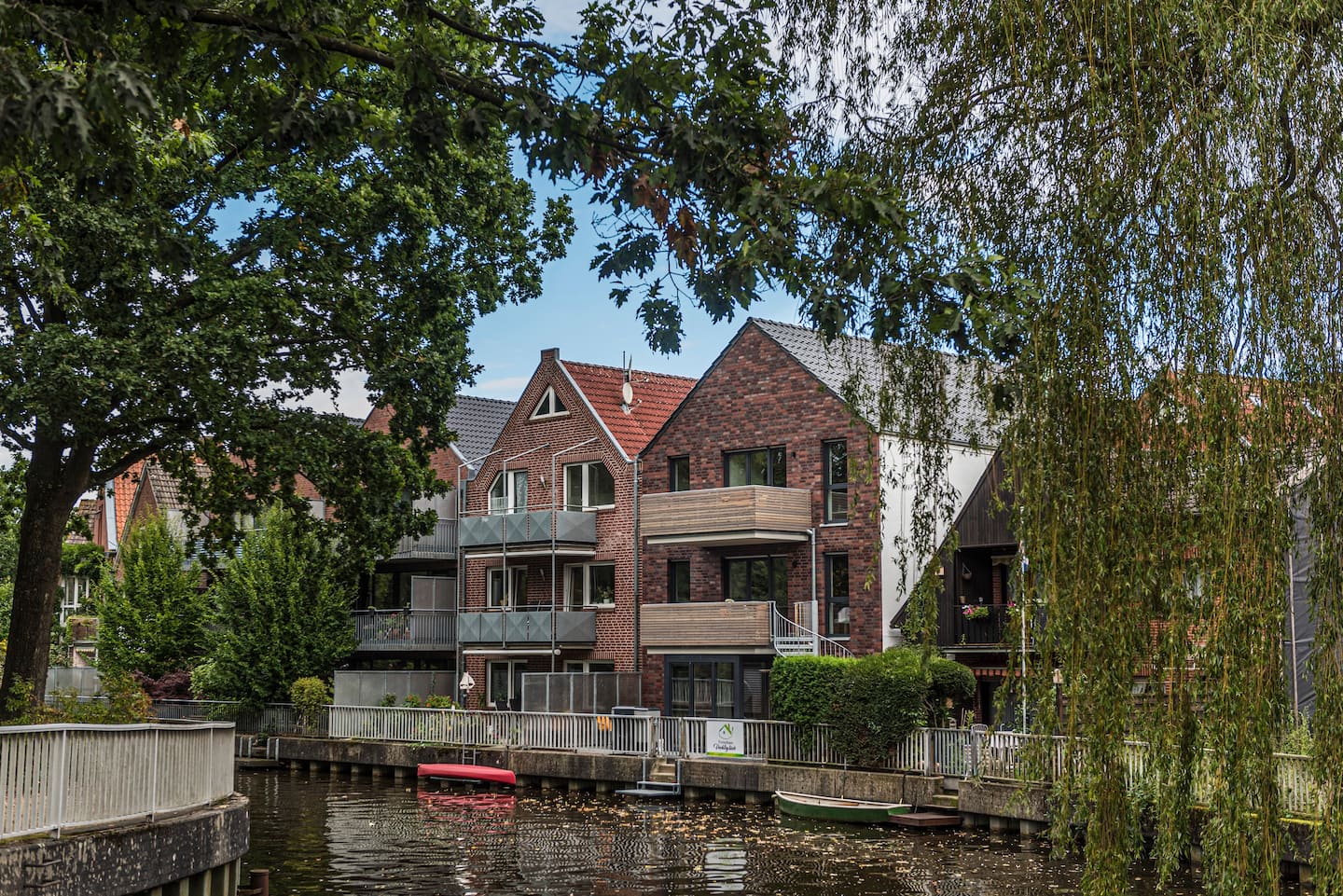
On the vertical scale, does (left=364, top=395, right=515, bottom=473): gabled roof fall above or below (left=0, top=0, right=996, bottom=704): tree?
above

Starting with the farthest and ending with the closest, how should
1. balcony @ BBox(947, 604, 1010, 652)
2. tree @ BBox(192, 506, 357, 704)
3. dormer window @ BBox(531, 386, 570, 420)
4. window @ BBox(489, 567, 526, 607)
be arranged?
window @ BBox(489, 567, 526, 607), dormer window @ BBox(531, 386, 570, 420), tree @ BBox(192, 506, 357, 704), balcony @ BBox(947, 604, 1010, 652)

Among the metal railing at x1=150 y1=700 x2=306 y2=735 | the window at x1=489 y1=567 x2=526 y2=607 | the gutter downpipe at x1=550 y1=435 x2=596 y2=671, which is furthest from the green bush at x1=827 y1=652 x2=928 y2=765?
the metal railing at x1=150 y1=700 x2=306 y2=735

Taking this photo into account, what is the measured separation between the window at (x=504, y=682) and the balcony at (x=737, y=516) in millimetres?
8054

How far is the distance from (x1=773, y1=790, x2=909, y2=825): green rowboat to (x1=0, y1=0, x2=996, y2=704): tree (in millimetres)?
9447

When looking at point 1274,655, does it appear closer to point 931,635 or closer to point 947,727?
point 931,635

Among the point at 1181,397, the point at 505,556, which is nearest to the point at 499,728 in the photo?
the point at 505,556

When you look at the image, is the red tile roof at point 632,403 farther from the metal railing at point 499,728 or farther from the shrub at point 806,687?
the shrub at point 806,687

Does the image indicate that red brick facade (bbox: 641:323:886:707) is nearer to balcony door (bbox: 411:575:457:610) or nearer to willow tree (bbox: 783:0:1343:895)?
balcony door (bbox: 411:575:457:610)

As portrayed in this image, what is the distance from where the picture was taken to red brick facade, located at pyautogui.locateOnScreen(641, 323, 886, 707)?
38.4m

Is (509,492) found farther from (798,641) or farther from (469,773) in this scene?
(798,641)

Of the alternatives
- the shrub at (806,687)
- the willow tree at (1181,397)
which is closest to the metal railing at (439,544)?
the shrub at (806,687)

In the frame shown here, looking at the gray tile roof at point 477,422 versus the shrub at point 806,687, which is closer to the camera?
the shrub at point 806,687

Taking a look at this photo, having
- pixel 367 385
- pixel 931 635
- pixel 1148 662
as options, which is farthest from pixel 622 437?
pixel 1148 662

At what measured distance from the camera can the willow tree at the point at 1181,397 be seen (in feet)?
30.9
